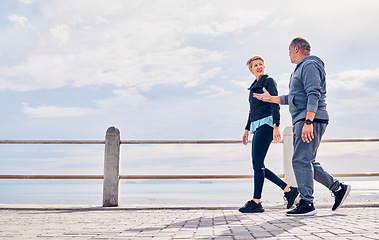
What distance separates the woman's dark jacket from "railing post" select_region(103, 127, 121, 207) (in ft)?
7.66

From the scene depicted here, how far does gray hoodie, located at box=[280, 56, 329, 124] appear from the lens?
145 inches

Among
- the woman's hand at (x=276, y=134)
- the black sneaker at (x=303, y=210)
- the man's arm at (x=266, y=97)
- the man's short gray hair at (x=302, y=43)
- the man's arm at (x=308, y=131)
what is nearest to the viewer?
the man's arm at (x=308, y=131)

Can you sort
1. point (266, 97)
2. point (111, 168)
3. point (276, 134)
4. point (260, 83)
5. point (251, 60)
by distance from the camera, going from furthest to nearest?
point (111, 168) → point (251, 60) → point (260, 83) → point (276, 134) → point (266, 97)

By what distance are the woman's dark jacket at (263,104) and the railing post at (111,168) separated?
2.33 metres

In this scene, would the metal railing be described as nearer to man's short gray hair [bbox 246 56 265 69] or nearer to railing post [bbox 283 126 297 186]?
railing post [bbox 283 126 297 186]

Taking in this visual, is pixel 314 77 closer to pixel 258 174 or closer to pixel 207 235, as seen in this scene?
pixel 258 174

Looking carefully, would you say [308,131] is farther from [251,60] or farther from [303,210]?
[251,60]

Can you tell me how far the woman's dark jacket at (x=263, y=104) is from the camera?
14.1 feet

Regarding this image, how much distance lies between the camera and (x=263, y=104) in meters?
4.36

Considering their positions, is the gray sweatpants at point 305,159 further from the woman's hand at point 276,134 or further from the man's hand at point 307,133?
the woman's hand at point 276,134

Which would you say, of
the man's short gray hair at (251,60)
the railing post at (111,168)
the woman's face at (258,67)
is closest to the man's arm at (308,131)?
the woman's face at (258,67)

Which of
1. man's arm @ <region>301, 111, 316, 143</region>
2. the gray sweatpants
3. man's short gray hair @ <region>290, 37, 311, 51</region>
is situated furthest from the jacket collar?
man's arm @ <region>301, 111, 316, 143</region>

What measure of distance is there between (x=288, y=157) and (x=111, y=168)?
2822mm

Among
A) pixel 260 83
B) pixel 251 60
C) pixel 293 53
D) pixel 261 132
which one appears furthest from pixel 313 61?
pixel 261 132
